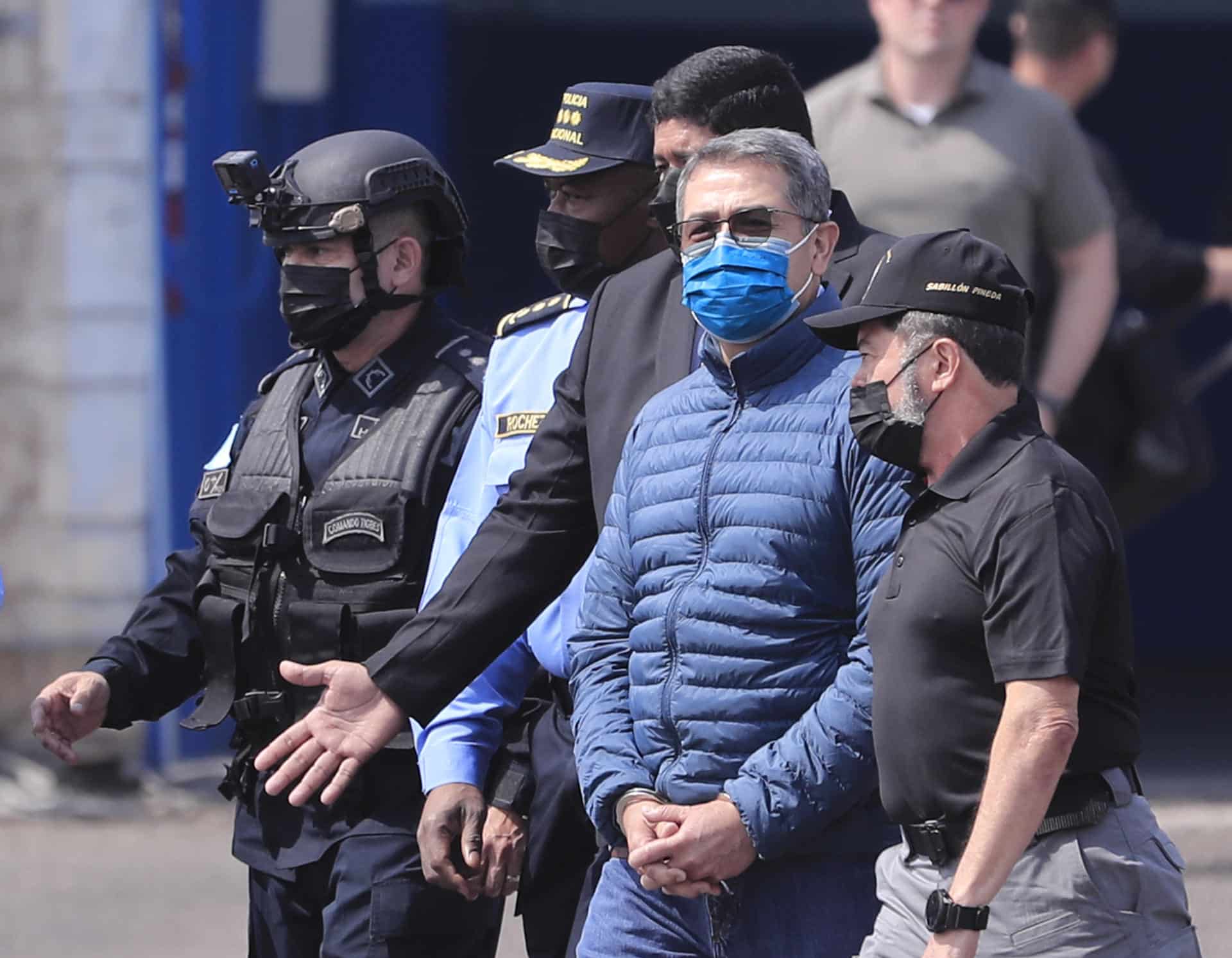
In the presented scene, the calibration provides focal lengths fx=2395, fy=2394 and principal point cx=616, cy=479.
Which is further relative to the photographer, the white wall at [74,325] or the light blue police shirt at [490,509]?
the white wall at [74,325]

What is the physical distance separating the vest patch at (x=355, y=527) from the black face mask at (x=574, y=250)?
524 mm

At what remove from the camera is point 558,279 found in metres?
4.14

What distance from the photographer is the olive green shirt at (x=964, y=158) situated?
221 inches

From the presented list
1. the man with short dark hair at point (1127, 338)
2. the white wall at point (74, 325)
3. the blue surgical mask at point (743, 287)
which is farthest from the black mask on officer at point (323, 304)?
the white wall at point (74, 325)

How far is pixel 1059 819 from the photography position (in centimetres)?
294

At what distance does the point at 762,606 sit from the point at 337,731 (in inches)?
36.2

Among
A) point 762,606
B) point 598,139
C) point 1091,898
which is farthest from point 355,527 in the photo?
point 1091,898

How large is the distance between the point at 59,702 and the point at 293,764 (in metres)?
0.61

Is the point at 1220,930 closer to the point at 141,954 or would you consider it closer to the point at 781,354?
the point at 141,954

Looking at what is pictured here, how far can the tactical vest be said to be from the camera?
4.02 m

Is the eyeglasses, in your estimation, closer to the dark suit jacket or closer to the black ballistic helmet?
the dark suit jacket

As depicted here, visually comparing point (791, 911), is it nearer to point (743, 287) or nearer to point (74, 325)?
point (743, 287)

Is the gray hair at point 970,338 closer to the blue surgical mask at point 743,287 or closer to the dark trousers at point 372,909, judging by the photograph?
the blue surgical mask at point 743,287

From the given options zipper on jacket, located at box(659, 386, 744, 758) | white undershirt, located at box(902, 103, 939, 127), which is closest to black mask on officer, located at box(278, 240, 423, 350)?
zipper on jacket, located at box(659, 386, 744, 758)
